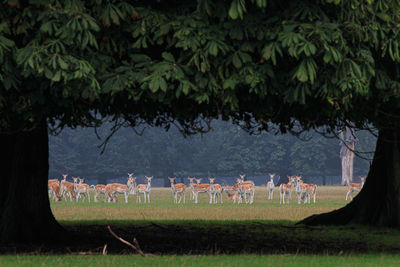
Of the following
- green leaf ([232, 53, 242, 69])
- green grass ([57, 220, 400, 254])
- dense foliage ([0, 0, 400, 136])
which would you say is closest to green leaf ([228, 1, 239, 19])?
dense foliage ([0, 0, 400, 136])

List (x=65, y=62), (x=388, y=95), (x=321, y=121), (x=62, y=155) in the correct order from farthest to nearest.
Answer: (x=62, y=155) → (x=321, y=121) → (x=388, y=95) → (x=65, y=62)

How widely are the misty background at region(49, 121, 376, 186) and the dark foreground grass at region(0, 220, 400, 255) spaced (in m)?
54.1

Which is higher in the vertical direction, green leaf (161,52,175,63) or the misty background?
the misty background

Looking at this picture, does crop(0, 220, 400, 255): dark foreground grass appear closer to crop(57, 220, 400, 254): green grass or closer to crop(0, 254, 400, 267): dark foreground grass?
crop(57, 220, 400, 254): green grass

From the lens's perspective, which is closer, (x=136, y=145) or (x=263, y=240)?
(x=263, y=240)

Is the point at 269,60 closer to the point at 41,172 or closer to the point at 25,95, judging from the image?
the point at 25,95

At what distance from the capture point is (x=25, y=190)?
16344 millimetres

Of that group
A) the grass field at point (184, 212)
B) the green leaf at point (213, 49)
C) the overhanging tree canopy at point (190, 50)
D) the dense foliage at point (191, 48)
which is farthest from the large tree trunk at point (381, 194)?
the green leaf at point (213, 49)

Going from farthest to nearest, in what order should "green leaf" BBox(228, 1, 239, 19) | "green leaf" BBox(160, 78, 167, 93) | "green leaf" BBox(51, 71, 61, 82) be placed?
"green leaf" BBox(160, 78, 167, 93)
"green leaf" BBox(51, 71, 61, 82)
"green leaf" BBox(228, 1, 239, 19)

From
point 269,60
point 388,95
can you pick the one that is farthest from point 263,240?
point 269,60

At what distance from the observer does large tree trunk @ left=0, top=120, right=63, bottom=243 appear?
16.0 m

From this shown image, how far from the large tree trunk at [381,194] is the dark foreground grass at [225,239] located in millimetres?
520

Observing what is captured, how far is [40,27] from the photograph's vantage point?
9.83m

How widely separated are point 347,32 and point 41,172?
8.91 meters
